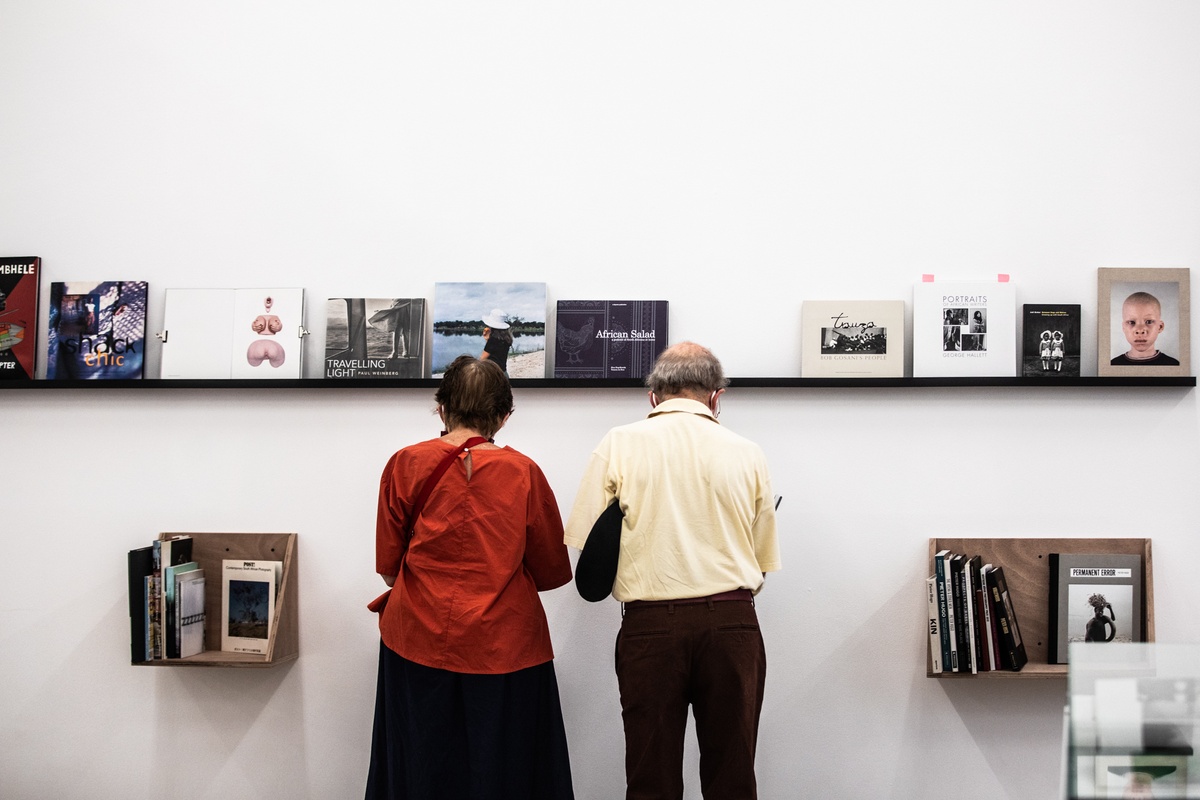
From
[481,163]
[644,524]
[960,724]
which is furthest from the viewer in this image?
[481,163]

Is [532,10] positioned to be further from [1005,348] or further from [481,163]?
[1005,348]

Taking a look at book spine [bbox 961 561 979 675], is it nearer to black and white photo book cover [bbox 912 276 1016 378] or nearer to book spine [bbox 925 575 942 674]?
book spine [bbox 925 575 942 674]

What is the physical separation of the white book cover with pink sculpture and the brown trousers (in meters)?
1.54

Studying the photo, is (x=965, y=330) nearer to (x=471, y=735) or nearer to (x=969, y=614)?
(x=969, y=614)

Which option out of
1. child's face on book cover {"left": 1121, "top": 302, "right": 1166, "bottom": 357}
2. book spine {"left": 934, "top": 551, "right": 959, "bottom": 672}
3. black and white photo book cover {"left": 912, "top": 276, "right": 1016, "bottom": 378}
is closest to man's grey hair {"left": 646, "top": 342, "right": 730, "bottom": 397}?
black and white photo book cover {"left": 912, "top": 276, "right": 1016, "bottom": 378}

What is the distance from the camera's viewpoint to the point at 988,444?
2.69m

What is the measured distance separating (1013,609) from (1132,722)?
1.67 metres

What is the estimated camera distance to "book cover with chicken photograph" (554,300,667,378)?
272 cm

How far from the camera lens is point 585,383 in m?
2.71

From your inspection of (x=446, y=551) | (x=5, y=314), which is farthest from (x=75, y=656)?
(x=446, y=551)

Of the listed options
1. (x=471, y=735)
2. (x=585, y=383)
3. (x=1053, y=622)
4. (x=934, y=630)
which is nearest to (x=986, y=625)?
(x=934, y=630)

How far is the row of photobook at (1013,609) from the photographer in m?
2.49

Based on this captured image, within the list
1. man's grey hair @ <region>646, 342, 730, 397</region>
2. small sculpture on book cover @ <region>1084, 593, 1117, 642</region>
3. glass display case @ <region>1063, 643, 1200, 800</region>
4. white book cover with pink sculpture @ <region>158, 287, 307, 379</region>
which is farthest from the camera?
white book cover with pink sculpture @ <region>158, 287, 307, 379</region>

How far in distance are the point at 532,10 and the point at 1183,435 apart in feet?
8.30
